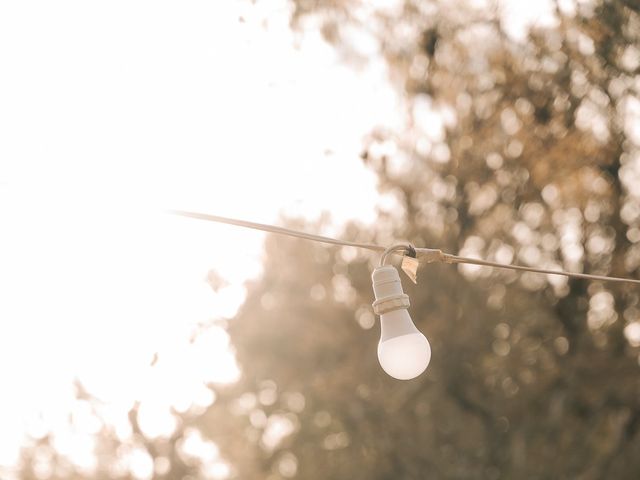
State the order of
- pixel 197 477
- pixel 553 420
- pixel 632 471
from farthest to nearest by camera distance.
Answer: pixel 197 477 → pixel 553 420 → pixel 632 471

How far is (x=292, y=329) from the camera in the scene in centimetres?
1822

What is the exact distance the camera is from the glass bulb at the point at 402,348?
3.52m

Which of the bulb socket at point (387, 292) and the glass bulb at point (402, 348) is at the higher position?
the bulb socket at point (387, 292)

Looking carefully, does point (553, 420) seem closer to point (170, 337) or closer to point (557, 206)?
point (557, 206)

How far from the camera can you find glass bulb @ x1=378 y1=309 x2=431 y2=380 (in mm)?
3516

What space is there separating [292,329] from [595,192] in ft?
20.6

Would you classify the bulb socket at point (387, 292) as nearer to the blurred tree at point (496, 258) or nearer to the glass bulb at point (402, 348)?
the glass bulb at point (402, 348)

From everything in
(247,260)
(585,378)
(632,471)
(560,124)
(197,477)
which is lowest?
(197,477)

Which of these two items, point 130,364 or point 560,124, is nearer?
point 560,124

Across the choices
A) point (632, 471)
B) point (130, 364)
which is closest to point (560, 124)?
point (632, 471)

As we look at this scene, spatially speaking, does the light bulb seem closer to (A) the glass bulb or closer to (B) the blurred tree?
(A) the glass bulb

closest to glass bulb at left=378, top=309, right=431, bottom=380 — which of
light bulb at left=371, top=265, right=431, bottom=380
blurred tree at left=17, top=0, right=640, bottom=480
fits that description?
light bulb at left=371, top=265, right=431, bottom=380

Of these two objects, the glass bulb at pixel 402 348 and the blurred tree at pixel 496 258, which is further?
the blurred tree at pixel 496 258

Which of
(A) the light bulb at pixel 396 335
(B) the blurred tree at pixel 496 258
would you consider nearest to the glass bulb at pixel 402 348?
(A) the light bulb at pixel 396 335
